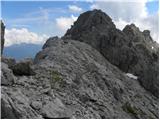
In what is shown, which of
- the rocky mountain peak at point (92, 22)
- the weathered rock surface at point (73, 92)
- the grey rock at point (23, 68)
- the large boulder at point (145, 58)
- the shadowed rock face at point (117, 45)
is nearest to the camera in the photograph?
the weathered rock surface at point (73, 92)

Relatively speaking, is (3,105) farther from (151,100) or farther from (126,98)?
(151,100)

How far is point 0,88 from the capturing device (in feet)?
97.3

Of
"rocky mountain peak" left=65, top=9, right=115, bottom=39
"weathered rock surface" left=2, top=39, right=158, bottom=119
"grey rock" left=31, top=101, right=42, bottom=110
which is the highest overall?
"rocky mountain peak" left=65, top=9, right=115, bottom=39

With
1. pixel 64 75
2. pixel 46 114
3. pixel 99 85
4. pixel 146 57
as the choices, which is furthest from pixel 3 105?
pixel 146 57

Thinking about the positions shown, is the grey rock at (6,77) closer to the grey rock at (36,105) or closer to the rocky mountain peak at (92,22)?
the grey rock at (36,105)

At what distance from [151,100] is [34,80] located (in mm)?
26195

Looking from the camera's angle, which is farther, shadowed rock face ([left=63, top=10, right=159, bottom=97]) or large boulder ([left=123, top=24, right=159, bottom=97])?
shadowed rock face ([left=63, top=10, right=159, bottom=97])

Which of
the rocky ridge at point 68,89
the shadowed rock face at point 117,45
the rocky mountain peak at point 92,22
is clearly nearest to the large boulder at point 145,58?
the shadowed rock face at point 117,45

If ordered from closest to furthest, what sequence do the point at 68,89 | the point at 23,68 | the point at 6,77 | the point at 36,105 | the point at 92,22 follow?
the point at 36,105
the point at 6,77
the point at 23,68
the point at 68,89
the point at 92,22

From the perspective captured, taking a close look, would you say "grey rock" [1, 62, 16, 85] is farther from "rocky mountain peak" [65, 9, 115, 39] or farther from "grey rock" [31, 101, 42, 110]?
"rocky mountain peak" [65, 9, 115, 39]

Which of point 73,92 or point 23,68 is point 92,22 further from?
point 23,68

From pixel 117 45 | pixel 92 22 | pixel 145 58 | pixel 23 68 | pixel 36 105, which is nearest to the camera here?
pixel 36 105

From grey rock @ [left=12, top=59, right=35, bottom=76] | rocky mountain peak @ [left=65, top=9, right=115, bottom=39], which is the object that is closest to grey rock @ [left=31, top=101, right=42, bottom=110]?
grey rock @ [left=12, top=59, right=35, bottom=76]

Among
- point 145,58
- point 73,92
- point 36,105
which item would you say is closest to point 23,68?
point 73,92
